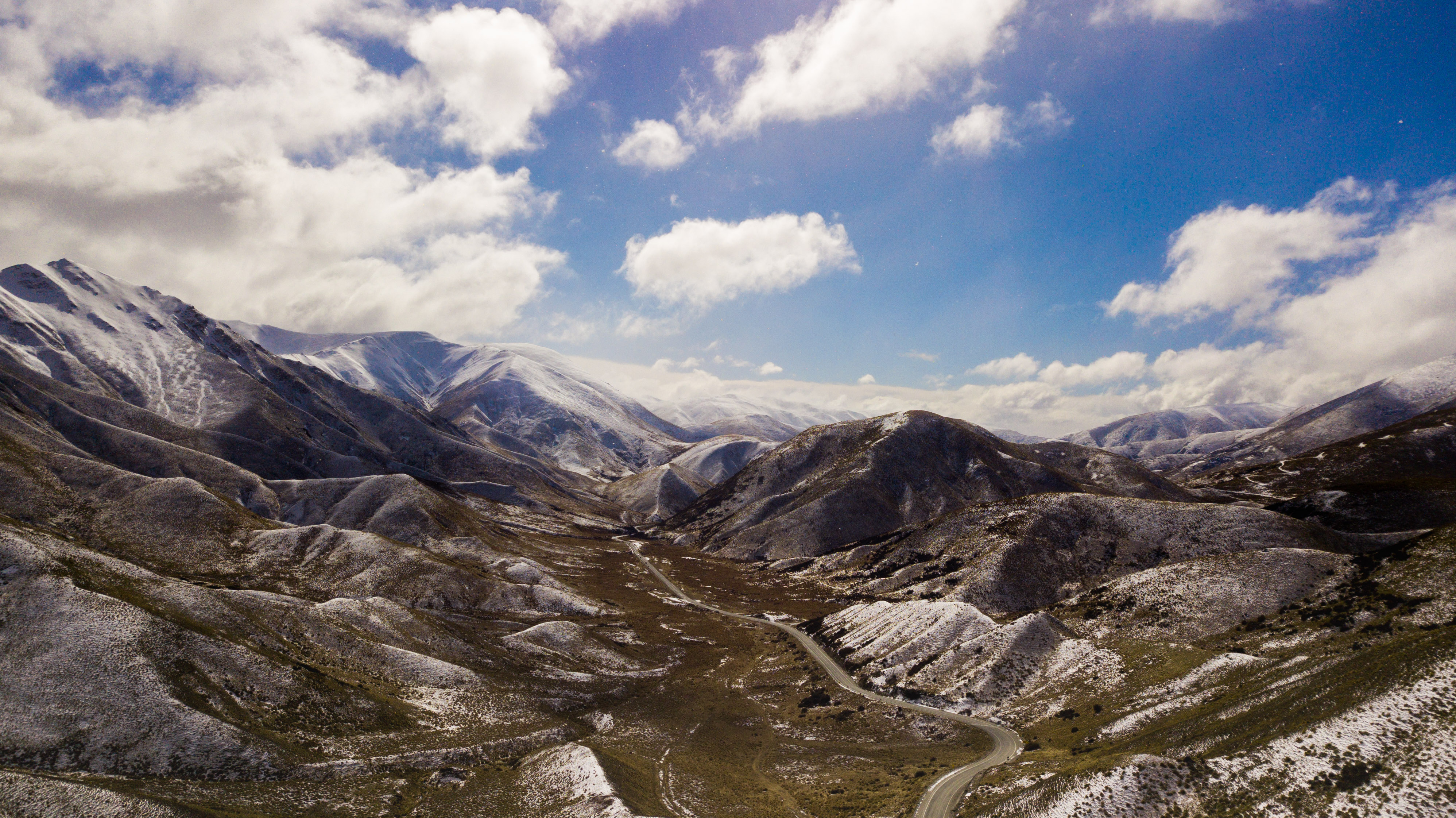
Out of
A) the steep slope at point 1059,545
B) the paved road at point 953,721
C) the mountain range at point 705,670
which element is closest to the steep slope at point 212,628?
the mountain range at point 705,670

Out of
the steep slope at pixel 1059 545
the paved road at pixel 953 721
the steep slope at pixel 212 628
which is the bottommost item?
the paved road at pixel 953 721

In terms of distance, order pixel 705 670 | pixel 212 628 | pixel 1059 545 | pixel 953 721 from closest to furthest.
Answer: pixel 212 628 → pixel 953 721 → pixel 705 670 → pixel 1059 545

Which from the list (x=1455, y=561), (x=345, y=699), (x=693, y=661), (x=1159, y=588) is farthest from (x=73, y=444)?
(x=1455, y=561)

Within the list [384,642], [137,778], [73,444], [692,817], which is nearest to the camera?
[137,778]

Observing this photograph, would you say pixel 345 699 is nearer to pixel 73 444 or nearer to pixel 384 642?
pixel 384 642

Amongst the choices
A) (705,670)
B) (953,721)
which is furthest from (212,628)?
(953,721)

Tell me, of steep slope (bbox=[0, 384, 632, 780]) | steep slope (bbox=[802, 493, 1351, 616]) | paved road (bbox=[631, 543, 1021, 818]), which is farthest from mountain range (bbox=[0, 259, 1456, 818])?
paved road (bbox=[631, 543, 1021, 818])

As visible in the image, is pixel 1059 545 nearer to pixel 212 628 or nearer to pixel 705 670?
pixel 705 670

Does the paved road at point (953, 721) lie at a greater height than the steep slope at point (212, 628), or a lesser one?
lesser

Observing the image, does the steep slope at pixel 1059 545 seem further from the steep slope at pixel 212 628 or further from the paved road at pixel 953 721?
the steep slope at pixel 212 628
